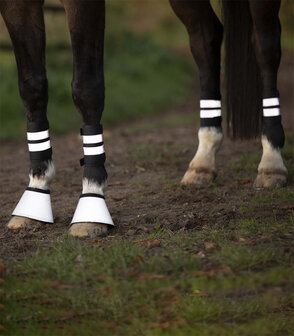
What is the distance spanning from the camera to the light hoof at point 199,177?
4484 millimetres

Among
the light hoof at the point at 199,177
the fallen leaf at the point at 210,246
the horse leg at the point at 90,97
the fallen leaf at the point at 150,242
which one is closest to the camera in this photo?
the fallen leaf at the point at 210,246

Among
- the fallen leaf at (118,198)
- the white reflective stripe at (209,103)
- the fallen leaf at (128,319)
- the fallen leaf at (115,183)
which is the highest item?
the white reflective stripe at (209,103)

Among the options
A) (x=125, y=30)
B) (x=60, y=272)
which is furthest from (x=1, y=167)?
(x=125, y=30)

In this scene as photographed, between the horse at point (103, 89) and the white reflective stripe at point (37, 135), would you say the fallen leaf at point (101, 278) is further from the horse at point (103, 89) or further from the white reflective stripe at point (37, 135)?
the white reflective stripe at point (37, 135)

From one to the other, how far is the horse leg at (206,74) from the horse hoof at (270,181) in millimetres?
387

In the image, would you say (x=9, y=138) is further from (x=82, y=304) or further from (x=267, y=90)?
(x=82, y=304)

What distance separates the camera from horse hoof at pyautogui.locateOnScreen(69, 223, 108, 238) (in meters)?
3.34

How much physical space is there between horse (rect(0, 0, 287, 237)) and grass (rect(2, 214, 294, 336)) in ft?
2.00

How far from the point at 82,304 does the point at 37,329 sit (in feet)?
0.64

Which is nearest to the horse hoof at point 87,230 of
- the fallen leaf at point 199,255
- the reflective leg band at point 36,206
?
the reflective leg band at point 36,206

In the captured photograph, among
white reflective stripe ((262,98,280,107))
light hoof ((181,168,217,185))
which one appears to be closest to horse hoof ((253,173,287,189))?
light hoof ((181,168,217,185))

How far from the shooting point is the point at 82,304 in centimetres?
255

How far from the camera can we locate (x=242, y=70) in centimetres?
466

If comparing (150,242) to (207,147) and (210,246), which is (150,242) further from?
(207,147)
